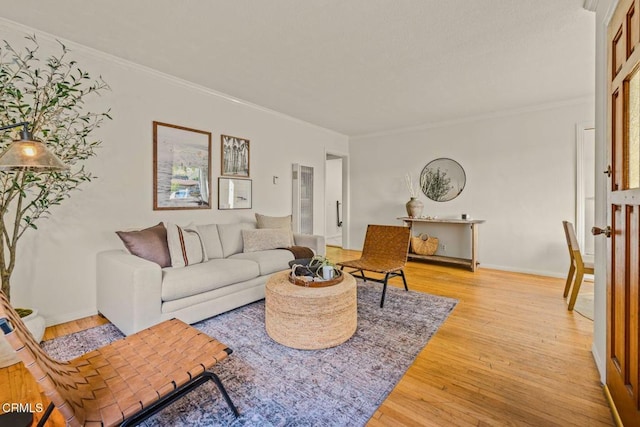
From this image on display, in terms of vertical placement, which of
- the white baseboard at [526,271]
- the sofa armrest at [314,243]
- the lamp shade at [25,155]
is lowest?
the white baseboard at [526,271]

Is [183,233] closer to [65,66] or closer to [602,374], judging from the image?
[65,66]

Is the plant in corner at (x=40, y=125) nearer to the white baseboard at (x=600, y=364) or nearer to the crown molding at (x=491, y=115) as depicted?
the white baseboard at (x=600, y=364)

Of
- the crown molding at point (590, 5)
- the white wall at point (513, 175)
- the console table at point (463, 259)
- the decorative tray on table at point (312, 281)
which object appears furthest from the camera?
the console table at point (463, 259)

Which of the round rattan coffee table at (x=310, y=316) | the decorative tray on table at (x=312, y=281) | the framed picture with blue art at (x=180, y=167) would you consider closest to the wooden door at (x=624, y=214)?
the round rattan coffee table at (x=310, y=316)

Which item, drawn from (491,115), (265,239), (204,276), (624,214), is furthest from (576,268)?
(204,276)

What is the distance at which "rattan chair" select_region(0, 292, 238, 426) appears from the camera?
97cm

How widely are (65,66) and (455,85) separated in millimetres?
4216

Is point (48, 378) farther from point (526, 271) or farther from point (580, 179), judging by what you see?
point (580, 179)

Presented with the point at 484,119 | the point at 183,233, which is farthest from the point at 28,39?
the point at 484,119

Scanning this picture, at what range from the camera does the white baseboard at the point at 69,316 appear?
101 inches

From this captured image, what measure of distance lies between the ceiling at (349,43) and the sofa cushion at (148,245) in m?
1.78

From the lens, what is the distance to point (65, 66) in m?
2.62

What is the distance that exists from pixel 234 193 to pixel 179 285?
1.94 metres

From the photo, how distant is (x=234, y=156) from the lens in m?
4.10
